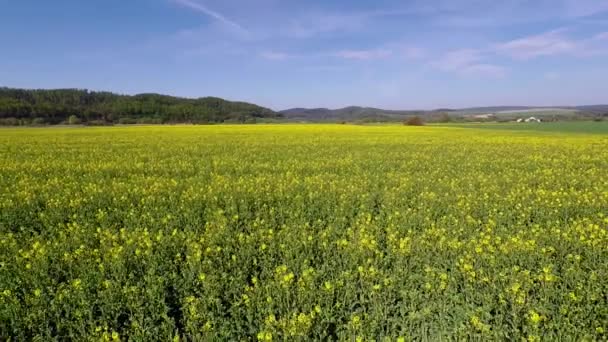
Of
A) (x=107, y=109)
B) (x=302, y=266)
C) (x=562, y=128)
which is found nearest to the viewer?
(x=302, y=266)

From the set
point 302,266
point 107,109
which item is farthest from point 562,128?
point 107,109

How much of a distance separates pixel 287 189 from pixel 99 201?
4.51 m

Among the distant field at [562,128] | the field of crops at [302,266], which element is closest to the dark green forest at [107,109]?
the distant field at [562,128]

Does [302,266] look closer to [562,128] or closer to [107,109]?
[562,128]

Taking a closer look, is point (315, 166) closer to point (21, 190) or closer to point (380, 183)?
point (380, 183)

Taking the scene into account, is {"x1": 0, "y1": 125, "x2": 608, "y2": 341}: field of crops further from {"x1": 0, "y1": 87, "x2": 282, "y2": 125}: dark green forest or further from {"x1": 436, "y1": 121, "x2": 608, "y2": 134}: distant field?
{"x1": 0, "y1": 87, "x2": 282, "y2": 125}: dark green forest

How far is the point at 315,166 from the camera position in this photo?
14.9 m

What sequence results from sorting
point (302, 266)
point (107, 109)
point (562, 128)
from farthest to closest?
point (107, 109)
point (562, 128)
point (302, 266)

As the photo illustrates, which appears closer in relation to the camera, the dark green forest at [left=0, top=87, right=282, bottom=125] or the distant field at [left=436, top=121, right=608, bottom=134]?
the distant field at [left=436, top=121, right=608, bottom=134]

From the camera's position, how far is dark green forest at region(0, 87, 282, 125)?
80.1m

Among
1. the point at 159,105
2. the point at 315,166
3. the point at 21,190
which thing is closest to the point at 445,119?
the point at 159,105

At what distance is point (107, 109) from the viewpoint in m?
97.1

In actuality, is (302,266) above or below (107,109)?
below

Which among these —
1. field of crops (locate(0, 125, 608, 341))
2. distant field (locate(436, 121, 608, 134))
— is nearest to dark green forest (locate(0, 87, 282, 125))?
distant field (locate(436, 121, 608, 134))
